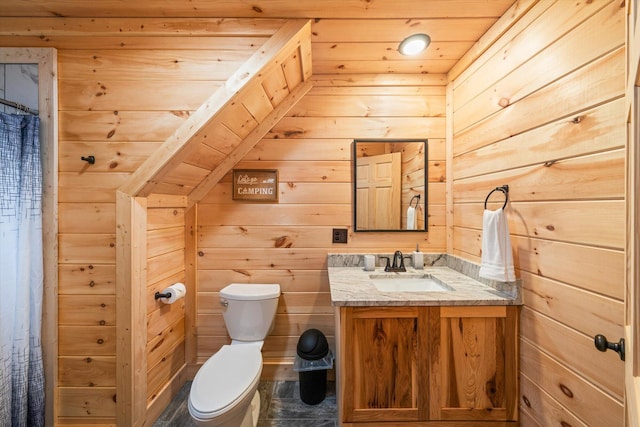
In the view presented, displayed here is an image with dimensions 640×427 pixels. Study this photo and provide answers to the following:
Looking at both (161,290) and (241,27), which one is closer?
(241,27)

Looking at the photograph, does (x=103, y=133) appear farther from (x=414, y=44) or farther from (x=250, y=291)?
(x=414, y=44)

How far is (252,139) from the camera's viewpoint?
1.91 m

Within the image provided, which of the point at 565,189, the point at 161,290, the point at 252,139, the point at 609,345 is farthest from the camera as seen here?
the point at 252,139

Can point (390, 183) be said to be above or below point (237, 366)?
above

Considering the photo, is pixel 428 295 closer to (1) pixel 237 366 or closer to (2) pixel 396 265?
(2) pixel 396 265

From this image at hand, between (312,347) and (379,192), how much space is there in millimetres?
1180

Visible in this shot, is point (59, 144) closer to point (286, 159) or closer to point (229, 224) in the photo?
point (229, 224)

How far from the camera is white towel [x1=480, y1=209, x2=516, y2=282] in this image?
4.01ft

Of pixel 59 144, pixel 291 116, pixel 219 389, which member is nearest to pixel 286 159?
pixel 291 116

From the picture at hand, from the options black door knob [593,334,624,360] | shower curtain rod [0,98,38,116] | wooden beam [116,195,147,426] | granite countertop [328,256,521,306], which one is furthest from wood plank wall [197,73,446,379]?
black door knob [593,334,624,360]

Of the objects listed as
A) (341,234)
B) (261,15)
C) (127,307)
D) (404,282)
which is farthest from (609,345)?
(127,307)

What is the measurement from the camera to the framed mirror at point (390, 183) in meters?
1.92

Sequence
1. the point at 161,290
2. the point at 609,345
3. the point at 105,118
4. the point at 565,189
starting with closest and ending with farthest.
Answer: the point at 609,345 → the point at 565,189 → the point at 105,118 → the point at 161,290

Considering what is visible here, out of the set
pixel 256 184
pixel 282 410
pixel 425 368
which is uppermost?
pixel 256 184
